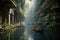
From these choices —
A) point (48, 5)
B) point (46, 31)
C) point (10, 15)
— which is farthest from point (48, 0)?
point (10, 15)

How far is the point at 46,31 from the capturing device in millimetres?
6980

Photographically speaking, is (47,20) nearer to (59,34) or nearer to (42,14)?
(42,14)

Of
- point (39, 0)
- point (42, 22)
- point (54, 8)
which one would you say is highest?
point (39, 0)

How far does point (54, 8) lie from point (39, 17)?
1.06m

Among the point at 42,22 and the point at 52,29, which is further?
the point at 42,22

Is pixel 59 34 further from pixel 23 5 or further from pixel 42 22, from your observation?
pixel 23 5

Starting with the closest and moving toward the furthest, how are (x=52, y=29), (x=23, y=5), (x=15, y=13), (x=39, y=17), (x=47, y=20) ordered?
(x=52, y=29)
(x=47, y=20)
(x=39, y=17)
(x=23, y=5)
(x=15, y=13)

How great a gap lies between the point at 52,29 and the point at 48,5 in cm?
110

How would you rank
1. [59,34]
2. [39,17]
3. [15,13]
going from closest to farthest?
[59,34] < [39,17] < [15,13]

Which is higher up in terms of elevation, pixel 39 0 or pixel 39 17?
pixel 39 0

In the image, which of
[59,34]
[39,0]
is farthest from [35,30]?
[59,34]

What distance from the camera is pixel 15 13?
962 centimetres

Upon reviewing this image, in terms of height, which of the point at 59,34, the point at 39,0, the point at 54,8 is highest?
the point at 39,0

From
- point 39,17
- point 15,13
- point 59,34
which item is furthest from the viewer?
point 15,13
